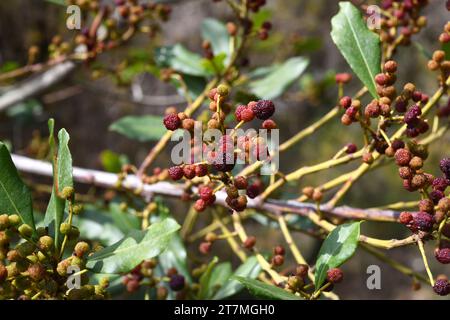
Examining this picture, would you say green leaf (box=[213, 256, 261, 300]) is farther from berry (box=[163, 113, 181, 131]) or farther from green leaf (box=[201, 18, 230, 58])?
green leaf (box=[201, 18, 230, 58])

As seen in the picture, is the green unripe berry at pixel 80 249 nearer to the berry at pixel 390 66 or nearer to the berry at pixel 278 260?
the berry at pixel 278 260

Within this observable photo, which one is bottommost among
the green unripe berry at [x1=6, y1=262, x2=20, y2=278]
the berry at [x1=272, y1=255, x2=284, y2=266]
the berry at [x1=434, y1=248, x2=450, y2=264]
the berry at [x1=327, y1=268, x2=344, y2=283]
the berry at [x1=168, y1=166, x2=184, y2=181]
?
the berry at [x1=272, y1=255, x2=284, y2=266]

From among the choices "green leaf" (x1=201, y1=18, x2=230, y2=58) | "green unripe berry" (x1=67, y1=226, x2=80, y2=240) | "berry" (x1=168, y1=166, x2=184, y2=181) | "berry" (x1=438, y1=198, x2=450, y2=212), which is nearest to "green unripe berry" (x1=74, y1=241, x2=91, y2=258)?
"green unripe berry" (x1=67, y1=226, x2=80, y2=240)

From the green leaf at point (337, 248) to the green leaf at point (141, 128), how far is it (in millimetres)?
860

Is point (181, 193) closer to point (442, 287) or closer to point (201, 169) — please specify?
point (201, 169)

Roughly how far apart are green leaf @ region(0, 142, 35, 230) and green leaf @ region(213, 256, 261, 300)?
0.49 m

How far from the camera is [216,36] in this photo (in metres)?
1.86

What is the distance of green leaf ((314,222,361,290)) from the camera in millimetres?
868

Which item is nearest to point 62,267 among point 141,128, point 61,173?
point 61,173

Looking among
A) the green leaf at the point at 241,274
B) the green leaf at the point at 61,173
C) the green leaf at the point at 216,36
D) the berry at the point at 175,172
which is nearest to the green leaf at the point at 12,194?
the green leaf at the point at 61,173

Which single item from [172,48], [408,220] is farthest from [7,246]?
[172,48]

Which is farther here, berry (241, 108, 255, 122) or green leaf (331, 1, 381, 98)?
green leaf (331, 1, 381, 98)

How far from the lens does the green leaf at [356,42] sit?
105 centimetres
